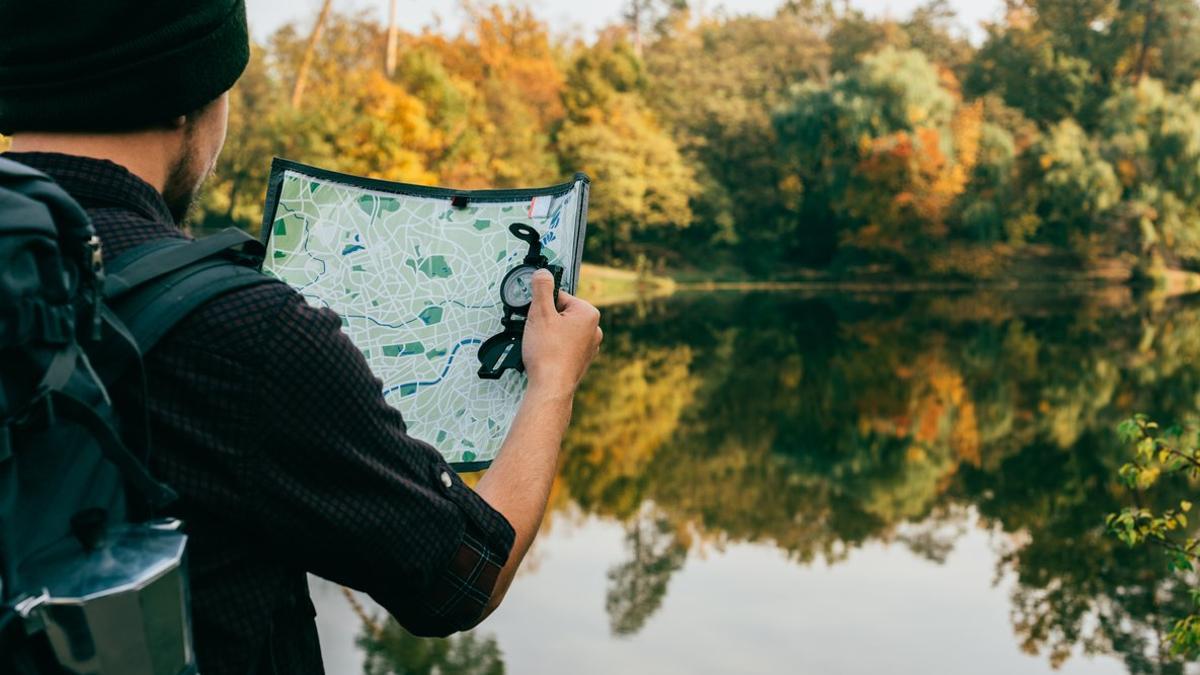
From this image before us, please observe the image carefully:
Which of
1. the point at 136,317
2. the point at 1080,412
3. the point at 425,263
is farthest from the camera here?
the point at 1080,412

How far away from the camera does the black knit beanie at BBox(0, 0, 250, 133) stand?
1.01 metres

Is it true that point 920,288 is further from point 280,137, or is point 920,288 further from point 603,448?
point 603,448

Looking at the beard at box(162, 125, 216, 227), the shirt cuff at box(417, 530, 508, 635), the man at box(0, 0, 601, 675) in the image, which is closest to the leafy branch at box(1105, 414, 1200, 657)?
the shirt cuff at box(417, 530, 508, 635)

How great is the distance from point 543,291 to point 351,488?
49cm

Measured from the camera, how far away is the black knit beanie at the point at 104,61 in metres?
1.01

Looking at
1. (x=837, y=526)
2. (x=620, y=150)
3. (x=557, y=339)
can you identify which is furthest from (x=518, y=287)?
(x=620, y=150)

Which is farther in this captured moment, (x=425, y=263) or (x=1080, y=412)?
(x=1080, y=412)

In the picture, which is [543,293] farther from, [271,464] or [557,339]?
[271,464]

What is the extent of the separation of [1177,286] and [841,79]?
10.1m

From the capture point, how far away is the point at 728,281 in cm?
3691

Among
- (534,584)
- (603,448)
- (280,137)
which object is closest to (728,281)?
(280,137)

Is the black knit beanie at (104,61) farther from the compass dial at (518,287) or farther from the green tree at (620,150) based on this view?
the green tree at (620,150)

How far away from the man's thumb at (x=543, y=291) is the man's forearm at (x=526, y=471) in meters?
0.13

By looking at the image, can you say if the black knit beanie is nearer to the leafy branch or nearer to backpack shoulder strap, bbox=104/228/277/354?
backpack shoulder strap, bbox=104/228/277/354
